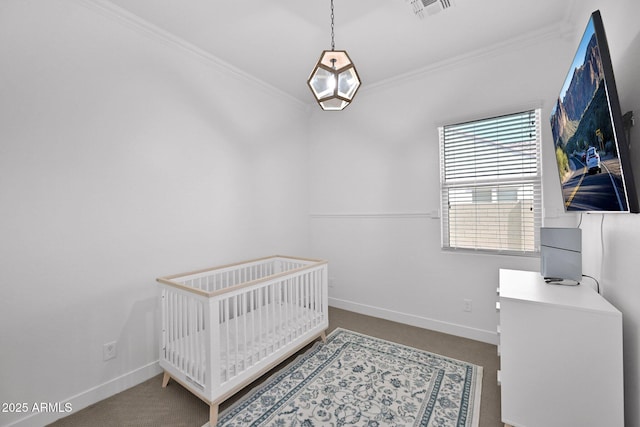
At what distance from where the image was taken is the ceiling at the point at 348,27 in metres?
1.93

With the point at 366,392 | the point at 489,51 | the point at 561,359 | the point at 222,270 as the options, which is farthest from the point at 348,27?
the point at 366,392

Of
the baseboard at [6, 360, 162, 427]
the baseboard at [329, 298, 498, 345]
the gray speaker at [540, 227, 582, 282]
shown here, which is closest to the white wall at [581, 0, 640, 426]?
the gray speaker at [540, 227, 582, 282]

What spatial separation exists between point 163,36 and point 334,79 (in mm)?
1567

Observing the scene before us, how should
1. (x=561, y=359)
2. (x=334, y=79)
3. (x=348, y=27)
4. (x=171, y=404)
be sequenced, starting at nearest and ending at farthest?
(x=561, y=359) → (x=334, y=79) → (x=171, y=404) → (x=348, y=27)

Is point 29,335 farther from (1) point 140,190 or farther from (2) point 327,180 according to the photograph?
(2) point 327,180

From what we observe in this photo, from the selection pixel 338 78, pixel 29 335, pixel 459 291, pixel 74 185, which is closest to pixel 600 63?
pixel 338 78

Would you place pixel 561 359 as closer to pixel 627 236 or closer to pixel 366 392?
pixel 627 236

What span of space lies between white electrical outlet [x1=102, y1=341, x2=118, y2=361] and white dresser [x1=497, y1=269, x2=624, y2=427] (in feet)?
7.83

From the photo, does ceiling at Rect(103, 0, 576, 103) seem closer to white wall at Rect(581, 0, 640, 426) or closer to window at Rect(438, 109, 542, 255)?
window at Rect(438, 109, 542, 255)

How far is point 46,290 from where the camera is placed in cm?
163

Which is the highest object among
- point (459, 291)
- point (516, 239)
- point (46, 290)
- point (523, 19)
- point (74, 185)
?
point (523, 19)

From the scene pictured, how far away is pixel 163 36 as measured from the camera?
216 centimetres

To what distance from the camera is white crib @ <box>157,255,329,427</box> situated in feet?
5.35

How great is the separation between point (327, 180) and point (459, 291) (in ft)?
6.27
